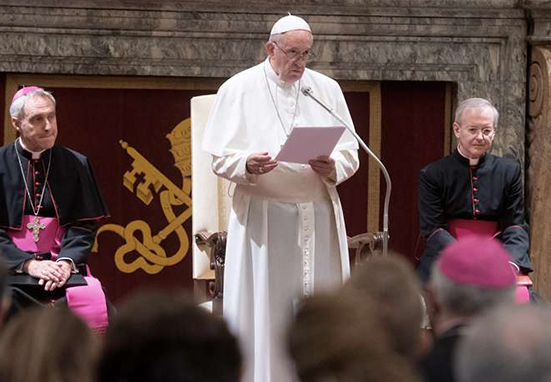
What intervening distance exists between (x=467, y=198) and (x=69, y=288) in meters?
2.28

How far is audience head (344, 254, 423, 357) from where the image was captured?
3.25 m

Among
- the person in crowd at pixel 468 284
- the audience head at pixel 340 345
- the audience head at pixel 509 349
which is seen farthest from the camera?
the person in crowd at pixel 468 284

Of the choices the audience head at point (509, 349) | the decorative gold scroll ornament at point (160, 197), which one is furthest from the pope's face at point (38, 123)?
the audience head at point (509, 349)

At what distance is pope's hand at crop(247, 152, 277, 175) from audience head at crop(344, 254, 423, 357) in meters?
2.41

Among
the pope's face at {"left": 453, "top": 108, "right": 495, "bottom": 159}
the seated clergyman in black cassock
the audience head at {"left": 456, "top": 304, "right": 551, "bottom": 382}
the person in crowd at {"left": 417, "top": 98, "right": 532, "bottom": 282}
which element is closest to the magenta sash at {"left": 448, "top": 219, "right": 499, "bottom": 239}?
the person in crowd at {"left": 417, "top": 98, "right": 532, "bottom": 282}

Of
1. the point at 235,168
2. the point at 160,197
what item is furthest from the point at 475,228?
the point at 160,197

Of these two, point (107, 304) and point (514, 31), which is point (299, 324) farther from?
point (514, 31)

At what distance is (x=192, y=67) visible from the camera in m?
8.46

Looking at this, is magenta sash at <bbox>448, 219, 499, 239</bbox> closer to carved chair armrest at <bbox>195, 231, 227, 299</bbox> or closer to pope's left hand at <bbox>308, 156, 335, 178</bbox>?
pope's left hand at <bbox>308, 156, 335, 178</bbox>

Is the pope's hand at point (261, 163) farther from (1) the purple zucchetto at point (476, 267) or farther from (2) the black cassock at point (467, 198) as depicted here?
(1) the purple zucchetto at point (476, 267)

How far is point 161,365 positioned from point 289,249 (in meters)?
3.68

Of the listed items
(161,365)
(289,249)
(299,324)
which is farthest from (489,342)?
(289,249)

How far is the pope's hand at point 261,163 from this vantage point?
600cm

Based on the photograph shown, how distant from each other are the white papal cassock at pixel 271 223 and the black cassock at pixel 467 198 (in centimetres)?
72
